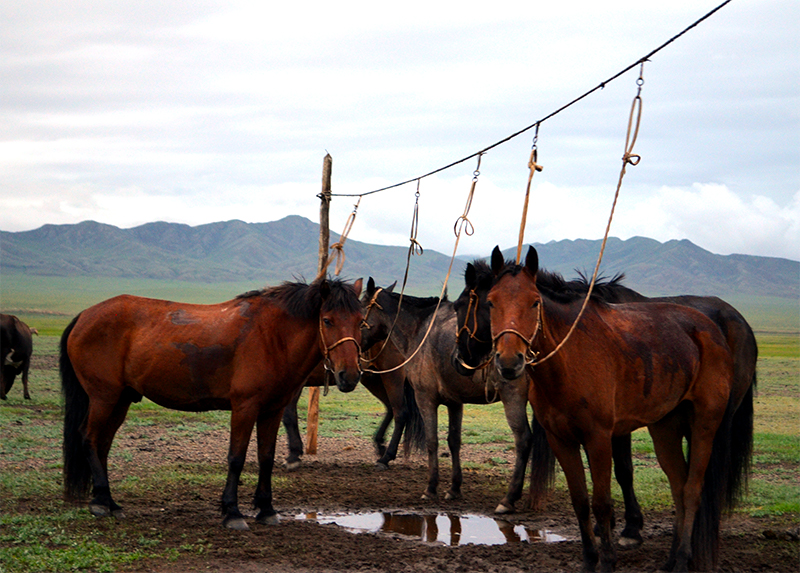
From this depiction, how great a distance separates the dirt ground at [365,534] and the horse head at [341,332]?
150 centimetres

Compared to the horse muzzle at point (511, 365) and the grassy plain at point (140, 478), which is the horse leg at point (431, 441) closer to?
the grassy plain at point (140, 478)

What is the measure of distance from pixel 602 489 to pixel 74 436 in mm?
5295

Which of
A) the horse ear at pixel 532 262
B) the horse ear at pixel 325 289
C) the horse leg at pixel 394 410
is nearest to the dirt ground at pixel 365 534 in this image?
the horse leg at pixel 394 410

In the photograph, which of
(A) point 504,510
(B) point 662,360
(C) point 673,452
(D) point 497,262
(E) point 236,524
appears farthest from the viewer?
(A) point 504,510

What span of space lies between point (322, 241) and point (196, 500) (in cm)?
473

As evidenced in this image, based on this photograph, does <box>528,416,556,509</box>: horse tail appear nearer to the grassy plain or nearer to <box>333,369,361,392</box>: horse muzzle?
the grassy plain

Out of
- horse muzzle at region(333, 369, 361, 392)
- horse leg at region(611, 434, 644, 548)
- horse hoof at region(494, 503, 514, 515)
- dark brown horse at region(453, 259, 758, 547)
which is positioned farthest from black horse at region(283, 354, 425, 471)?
horse leg at region(611, 434, 644, 548)

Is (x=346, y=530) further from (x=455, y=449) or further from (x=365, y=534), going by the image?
(x=455, y=449)

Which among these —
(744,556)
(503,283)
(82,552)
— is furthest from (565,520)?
(82,552)

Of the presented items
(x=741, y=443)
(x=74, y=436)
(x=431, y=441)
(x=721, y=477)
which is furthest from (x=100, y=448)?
(x=741, y=443)

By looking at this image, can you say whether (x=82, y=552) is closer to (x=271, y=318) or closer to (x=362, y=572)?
(x=362, y=572)

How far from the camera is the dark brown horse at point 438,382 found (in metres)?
8.50

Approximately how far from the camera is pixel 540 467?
26.1ft

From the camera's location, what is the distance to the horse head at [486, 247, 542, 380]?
5043 millimetres
